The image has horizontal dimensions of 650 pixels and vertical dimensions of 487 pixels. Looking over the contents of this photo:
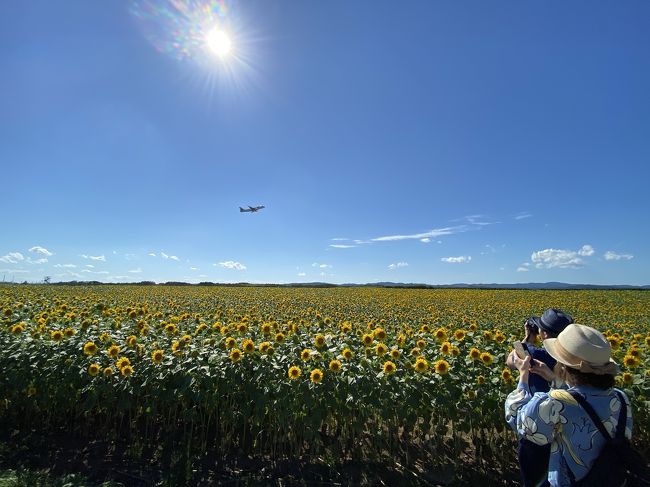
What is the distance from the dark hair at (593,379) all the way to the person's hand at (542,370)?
0.97ft

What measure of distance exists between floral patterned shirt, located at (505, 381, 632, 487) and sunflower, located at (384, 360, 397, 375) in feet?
6.76

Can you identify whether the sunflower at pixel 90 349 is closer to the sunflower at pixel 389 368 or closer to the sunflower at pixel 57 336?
the sunflower at pixel 57 336

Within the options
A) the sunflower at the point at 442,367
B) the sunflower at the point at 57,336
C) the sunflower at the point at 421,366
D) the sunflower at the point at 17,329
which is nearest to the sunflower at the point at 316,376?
the sunflower at the point at 421,366

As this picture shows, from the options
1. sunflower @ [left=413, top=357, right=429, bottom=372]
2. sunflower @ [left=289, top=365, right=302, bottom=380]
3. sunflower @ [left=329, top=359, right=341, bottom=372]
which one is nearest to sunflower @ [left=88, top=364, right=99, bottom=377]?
sunflower @ [left=289, top=365, right=302, bottom=380]

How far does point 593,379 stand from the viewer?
2367 millimetres

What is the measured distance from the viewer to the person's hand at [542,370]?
107 inches

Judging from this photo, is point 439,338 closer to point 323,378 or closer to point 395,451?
point 395,451

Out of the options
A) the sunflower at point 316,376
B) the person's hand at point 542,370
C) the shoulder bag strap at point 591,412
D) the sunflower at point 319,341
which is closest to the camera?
the shoulder bag strap at point 591,412

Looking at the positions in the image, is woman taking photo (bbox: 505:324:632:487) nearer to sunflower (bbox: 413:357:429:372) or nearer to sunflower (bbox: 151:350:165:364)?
sunflower (bbox: 413:357:429:372)

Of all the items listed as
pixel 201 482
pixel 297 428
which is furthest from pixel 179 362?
pixel 297 428

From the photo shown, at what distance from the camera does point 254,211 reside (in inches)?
1426

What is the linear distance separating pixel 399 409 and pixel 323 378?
98 cm

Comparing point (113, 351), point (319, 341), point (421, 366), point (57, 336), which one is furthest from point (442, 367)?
point (57, 336)

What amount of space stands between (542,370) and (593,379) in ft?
1.41
